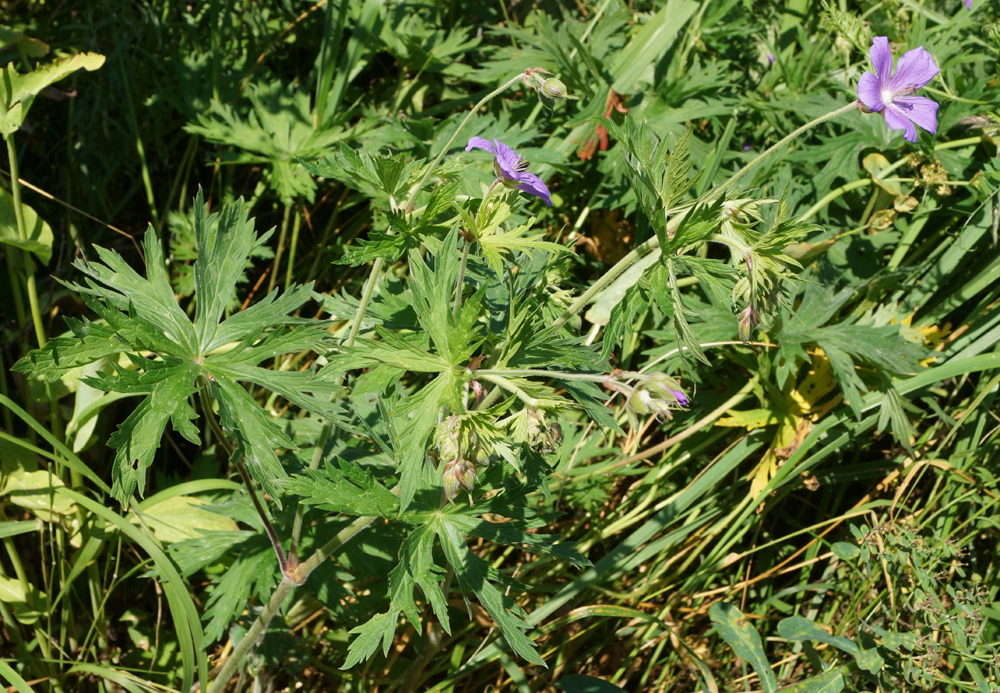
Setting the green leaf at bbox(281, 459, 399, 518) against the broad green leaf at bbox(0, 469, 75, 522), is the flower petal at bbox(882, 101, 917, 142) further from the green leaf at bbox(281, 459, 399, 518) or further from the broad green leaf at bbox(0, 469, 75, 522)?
the broad green leaf at bbox(0, 469, 75, 522)

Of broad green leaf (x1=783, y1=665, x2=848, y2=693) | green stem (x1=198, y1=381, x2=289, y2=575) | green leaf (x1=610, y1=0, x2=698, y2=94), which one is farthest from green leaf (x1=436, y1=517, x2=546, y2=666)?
green leaf (x1=610, y1=0, x2=698, y2=94)

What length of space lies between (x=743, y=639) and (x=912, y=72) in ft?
4.09

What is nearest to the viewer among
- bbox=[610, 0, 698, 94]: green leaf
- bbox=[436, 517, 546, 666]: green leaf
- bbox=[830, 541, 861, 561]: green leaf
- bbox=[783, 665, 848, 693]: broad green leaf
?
bbox=[436, 517, 546, 666]: green leaf

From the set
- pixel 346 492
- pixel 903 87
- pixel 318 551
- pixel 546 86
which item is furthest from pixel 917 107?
pixel 318 551

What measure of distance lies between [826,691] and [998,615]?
458 mm

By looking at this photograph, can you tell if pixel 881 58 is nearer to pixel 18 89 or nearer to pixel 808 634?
pixel 808 634

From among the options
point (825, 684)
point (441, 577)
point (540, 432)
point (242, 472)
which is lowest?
point (825, 684)

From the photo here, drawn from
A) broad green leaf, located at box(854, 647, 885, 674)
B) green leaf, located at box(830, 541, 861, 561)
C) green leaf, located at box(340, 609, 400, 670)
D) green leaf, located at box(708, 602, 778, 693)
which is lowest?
green leaf, located at box(708, 602, 778, 693)

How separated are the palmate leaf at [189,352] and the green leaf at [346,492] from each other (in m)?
0.05

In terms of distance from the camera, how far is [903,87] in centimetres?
136

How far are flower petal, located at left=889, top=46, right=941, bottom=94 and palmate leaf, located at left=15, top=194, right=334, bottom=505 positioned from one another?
113 cm

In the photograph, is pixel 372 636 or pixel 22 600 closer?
pixel 372 636

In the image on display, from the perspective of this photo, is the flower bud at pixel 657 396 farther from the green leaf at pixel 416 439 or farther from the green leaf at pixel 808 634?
the green leaf at pixel 808 634

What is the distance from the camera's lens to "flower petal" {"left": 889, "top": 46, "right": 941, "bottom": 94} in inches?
52.9
